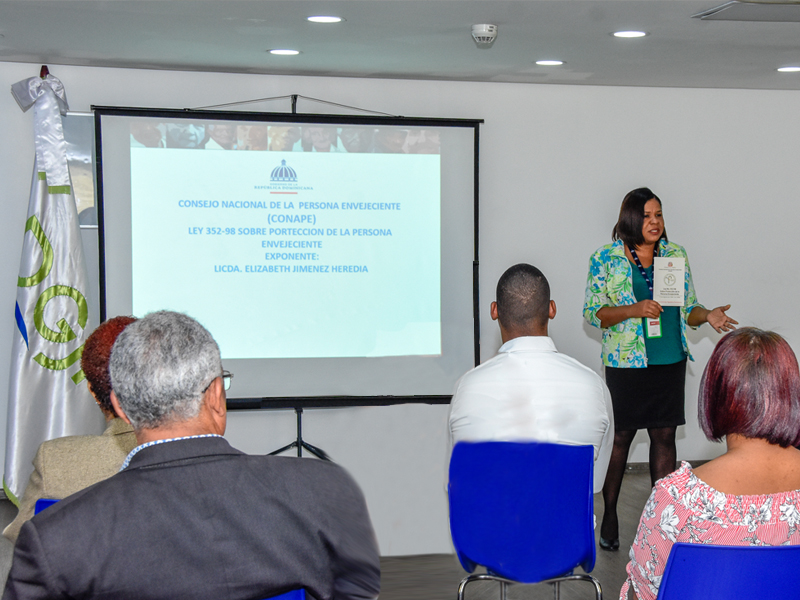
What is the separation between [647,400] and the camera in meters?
3.70

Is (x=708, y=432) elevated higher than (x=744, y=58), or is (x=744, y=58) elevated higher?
(x=744, y=58)

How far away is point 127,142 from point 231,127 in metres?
0.58

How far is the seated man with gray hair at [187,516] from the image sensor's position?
1079 mm

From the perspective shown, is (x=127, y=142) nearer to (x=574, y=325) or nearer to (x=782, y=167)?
(x=574, y=325)

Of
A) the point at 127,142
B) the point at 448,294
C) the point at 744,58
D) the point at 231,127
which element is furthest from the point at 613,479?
the point at 127,142

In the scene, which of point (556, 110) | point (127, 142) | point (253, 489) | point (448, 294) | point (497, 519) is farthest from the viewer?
point (556, 110)

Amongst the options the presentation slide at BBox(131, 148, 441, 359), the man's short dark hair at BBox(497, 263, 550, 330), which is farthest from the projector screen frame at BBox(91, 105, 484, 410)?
the man's short dark hair at BBox(497, 263, 550, 330)

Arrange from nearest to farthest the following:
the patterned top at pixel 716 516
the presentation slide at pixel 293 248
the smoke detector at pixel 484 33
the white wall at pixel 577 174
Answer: the patterned top at pixel 716 516
the smoke detector at pixel 484 33
the presentation slide at pixel 293 248
the white wall at pixel 577 174

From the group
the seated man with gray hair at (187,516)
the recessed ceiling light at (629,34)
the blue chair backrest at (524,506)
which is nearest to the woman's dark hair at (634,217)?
the recessed ceiling light at (629,34)

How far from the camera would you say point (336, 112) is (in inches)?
193

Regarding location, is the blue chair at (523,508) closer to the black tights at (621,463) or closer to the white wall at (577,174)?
the black tights at (621,463)

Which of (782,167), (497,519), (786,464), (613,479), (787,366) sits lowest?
(613,479)

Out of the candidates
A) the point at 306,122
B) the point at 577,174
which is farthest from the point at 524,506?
the point at 577,174

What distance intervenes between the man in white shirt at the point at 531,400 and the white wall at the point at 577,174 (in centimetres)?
260
